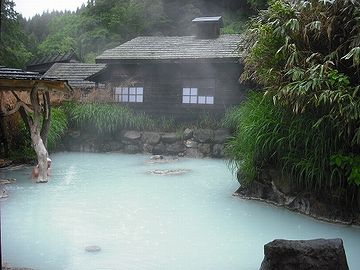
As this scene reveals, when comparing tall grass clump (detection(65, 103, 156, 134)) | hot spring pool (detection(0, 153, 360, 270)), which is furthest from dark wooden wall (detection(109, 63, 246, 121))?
hot spring pool (detection(0, 153, 360, 270))

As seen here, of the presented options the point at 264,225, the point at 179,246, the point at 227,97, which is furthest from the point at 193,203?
the point at 227,97

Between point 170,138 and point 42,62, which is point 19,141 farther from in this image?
point 42,62

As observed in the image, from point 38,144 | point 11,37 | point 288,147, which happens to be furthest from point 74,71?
point 11,37

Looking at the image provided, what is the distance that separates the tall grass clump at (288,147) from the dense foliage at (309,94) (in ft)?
0.04

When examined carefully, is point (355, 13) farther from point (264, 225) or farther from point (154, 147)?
point (154, 147)

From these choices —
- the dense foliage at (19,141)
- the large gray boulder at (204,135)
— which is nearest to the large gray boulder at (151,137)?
the large gray boulder at (204,135)

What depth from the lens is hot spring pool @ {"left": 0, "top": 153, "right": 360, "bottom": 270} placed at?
306 cm

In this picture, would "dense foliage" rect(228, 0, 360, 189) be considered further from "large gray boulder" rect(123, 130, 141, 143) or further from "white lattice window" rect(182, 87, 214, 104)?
"white lattice window" rect(182, 87, 214, 104)

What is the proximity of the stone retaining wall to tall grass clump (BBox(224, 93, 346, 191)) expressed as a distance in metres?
4.35

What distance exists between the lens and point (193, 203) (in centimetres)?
523

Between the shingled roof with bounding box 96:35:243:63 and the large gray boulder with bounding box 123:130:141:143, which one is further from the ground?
the shingled roof with bounding box 96:35:243:63

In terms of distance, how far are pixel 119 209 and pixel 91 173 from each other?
9.91 feet

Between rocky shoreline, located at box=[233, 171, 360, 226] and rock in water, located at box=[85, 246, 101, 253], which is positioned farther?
rocky shoreline, located at box=[233, 171, 360, 226]

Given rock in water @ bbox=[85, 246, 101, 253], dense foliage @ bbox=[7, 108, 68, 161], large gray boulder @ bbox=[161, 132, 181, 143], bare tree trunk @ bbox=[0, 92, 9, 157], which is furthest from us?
large gray boulder @ bbox=[161, 132, 181, 143]
